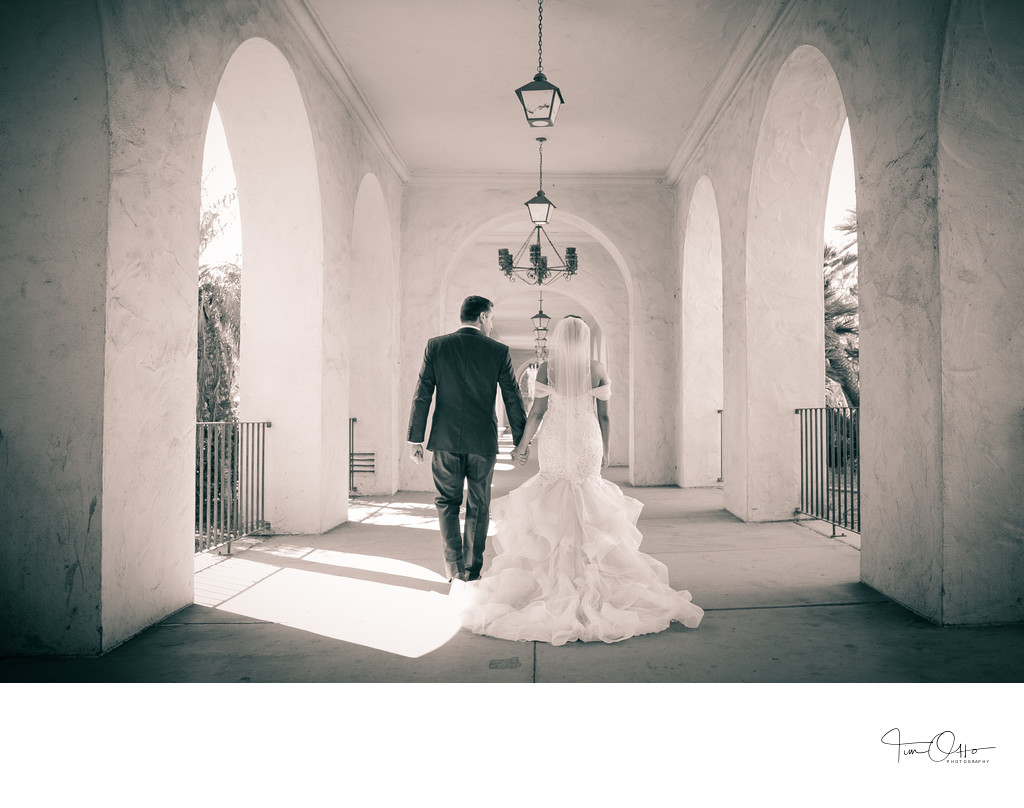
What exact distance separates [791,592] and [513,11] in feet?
17.1

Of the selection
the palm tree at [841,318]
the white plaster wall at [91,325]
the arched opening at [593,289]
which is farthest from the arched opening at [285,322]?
the palm tree at [841,318]

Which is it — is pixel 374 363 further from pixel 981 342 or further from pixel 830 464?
pixel 981 342

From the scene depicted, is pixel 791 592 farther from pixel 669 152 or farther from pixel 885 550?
pixel 669 152

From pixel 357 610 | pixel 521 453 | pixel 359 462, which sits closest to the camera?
pixel 357 610

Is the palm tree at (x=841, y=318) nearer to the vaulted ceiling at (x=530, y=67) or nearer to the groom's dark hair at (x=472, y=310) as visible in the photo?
the vaulted ceiling at (x=530, y=67)

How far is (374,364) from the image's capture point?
31.0 feet

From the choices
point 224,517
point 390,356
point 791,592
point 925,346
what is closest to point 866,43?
point 925,346

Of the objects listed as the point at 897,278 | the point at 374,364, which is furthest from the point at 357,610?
the point at 374,364

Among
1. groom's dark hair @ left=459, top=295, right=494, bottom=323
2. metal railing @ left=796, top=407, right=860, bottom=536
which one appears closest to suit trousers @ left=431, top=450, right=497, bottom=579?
groom's dark hair @ left=459, top=295, right=494, bottom=323

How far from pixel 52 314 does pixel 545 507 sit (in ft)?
8.70

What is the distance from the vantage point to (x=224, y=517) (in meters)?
5.75

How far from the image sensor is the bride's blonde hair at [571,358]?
4000mm

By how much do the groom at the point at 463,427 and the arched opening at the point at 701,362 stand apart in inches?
244

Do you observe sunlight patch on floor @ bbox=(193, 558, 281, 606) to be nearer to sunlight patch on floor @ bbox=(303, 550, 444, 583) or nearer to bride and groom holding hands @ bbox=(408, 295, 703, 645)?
sunlight patch on floor @ bbox=(303, 550, 444, 583)
